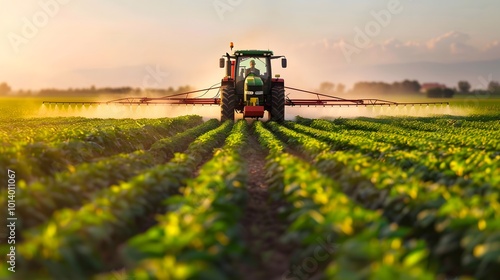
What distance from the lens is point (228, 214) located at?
5039mm

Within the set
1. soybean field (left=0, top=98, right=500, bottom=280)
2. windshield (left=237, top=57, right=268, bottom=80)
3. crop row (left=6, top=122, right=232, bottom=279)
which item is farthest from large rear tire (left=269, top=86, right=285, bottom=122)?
crop row (left=6, top=122, right=232, bottom=279)

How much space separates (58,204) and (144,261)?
3631mm

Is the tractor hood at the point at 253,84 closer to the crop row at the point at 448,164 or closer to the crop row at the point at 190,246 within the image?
the crop row at the point at 448,164

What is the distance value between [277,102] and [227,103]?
7.91 feet

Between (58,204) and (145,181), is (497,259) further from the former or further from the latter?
(58,204)

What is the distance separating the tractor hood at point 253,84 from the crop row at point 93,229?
15856 millimetres

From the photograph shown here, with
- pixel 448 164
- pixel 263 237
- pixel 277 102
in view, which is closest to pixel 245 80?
pixel 277 102

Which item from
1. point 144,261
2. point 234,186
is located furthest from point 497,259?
point 234,186

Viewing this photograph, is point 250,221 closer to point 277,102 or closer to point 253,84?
point 253,84

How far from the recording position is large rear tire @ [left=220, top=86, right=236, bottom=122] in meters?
25.1

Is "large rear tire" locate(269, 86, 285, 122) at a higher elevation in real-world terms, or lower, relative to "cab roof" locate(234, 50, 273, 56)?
lower

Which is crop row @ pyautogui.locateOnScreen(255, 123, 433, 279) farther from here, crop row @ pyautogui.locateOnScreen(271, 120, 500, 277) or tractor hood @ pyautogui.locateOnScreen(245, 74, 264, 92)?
tractor hood @ pyautogui.locateOnScreen(245, 74, 264, 92)

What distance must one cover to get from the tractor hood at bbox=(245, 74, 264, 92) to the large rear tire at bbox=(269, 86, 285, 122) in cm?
122

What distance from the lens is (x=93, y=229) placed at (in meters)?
4.57
